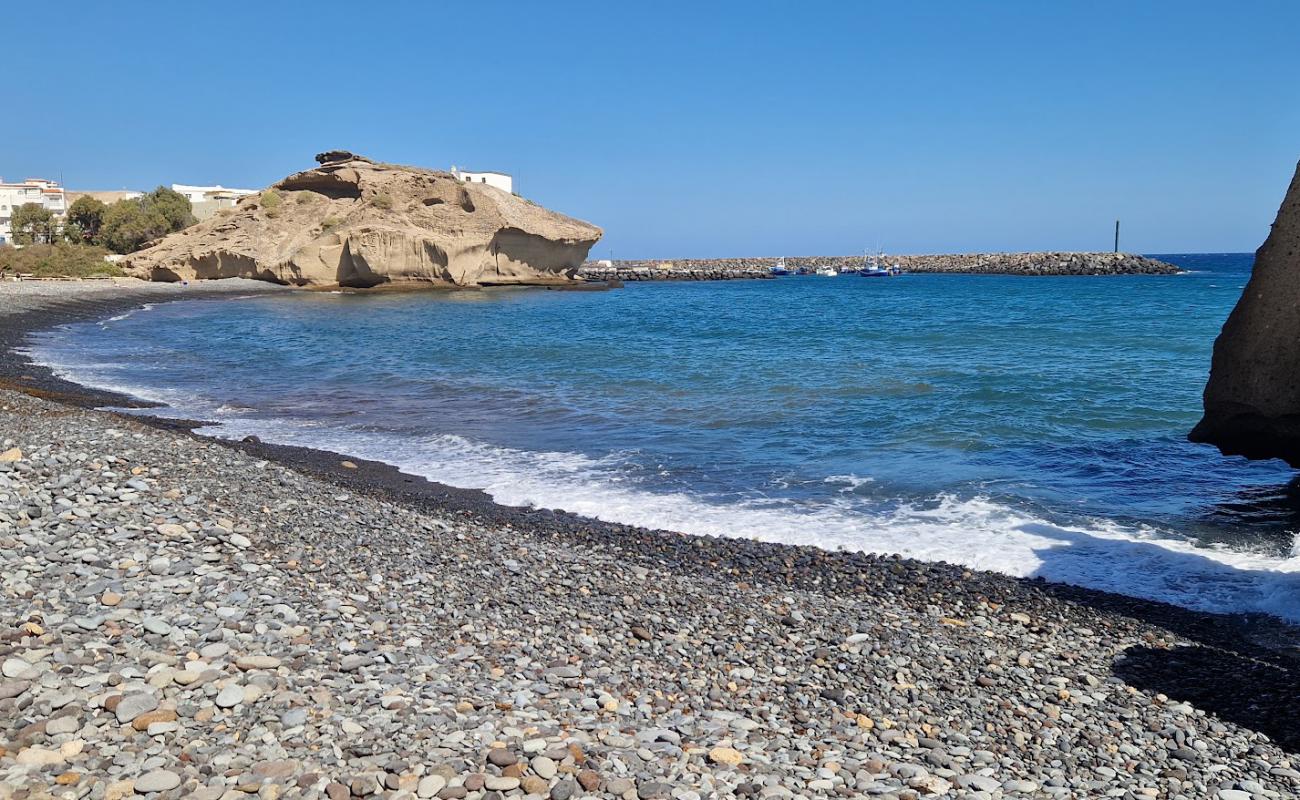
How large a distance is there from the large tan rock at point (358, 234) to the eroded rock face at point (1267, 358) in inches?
2041

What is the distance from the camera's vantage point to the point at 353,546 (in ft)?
24.3

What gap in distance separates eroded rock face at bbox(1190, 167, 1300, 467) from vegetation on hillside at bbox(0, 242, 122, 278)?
5845cm

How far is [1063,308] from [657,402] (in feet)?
123

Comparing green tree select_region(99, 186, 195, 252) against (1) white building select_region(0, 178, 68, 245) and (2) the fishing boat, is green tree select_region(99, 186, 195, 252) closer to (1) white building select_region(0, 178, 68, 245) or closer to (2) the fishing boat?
(1) white building select_region(0, 178, 68, 245)

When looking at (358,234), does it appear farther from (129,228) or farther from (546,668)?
(546,668)

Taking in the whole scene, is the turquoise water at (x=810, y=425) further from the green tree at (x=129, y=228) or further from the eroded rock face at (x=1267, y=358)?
the green tree at (x=129, y=228)

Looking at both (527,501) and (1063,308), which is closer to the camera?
(527,501)

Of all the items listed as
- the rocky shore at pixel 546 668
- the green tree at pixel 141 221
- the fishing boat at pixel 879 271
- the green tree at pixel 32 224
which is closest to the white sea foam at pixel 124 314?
the green tree at pixel 141 221

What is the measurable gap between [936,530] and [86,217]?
79.7 m

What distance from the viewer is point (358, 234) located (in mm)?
56750

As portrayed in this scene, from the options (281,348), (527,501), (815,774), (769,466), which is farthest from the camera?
(281,348)

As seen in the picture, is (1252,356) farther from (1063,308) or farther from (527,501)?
(1063,308)

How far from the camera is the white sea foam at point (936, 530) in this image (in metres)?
8.19

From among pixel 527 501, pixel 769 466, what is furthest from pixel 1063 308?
pixel 527 501
